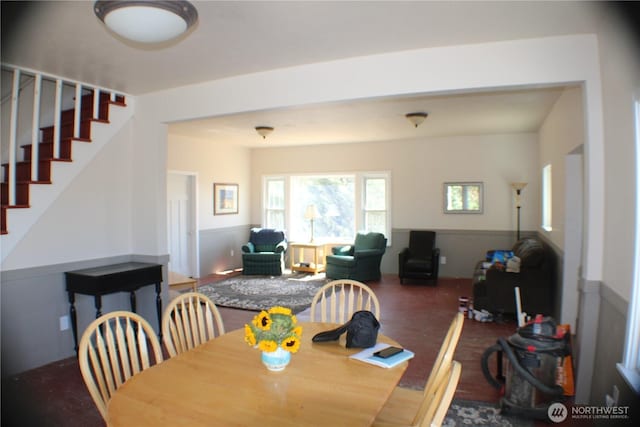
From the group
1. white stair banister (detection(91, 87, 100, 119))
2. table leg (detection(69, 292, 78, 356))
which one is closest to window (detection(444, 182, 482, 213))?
white stair banister (detection(91, 87, 100, 119))

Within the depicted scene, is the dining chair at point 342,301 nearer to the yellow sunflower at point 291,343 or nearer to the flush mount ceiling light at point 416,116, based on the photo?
the yellow sunflower at point 291,343

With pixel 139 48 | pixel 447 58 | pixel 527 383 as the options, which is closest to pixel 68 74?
pixel 139 48

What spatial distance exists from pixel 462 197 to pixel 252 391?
6550 millimetres

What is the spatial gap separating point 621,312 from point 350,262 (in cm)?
487

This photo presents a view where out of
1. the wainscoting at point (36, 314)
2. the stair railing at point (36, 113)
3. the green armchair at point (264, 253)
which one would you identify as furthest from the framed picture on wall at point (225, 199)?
the wainscoting at point (36, 314)

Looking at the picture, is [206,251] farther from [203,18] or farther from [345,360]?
[345,360]

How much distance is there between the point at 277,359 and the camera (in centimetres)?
180

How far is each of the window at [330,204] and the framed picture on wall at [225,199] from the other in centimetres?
74

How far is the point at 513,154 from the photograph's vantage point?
7.07 meters

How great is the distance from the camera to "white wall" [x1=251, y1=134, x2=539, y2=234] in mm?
7047

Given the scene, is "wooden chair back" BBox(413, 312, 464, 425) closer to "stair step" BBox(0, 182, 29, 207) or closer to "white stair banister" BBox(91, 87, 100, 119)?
"stair step" BBox(0, 182, 29, 207)

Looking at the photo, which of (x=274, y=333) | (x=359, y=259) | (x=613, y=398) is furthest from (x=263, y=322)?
(x=359, y=259)

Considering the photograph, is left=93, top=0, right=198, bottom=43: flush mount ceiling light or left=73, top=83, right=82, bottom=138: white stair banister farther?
left=73, top=83, right=82, bottom=138: white stair banister

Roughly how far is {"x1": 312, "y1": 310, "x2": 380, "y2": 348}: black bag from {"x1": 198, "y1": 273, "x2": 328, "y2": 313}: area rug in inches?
129
